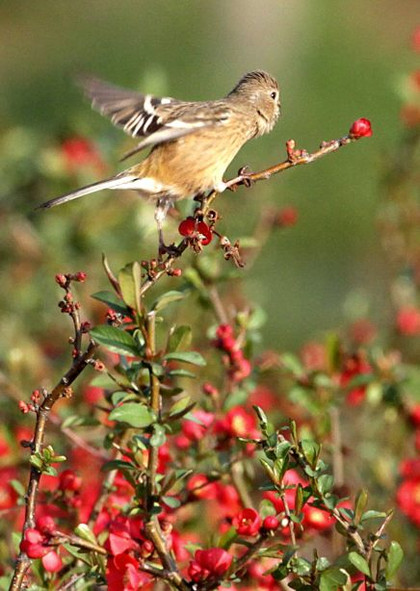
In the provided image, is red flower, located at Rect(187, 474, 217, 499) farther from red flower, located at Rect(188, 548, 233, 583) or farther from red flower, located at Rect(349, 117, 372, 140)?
red flower, located at Rect(349, 117, 372, 140)

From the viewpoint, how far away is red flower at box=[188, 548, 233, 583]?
1453 millimetres

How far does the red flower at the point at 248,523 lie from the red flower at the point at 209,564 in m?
0.06

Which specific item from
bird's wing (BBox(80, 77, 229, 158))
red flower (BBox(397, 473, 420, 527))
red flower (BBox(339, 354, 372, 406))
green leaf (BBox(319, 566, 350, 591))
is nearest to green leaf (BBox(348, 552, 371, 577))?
green leaf (BBox(319, 566, 350, 591))

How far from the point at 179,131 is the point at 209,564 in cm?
108

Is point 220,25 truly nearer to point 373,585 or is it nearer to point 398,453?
point 398,453

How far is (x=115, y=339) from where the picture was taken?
56.5 inches

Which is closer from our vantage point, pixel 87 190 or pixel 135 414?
pixel 135 414

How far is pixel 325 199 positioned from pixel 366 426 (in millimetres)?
5382

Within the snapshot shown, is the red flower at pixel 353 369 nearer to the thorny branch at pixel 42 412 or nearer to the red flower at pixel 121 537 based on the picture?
the red flower at pixel 121 537

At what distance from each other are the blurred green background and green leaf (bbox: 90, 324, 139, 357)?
804 mm

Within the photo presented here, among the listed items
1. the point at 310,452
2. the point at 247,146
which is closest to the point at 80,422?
the point at 310,452

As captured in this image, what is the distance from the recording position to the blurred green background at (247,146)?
3.22 metres

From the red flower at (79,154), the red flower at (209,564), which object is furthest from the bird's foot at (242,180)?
the red flower at (79,154)

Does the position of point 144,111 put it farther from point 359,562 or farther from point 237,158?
point 237,158
